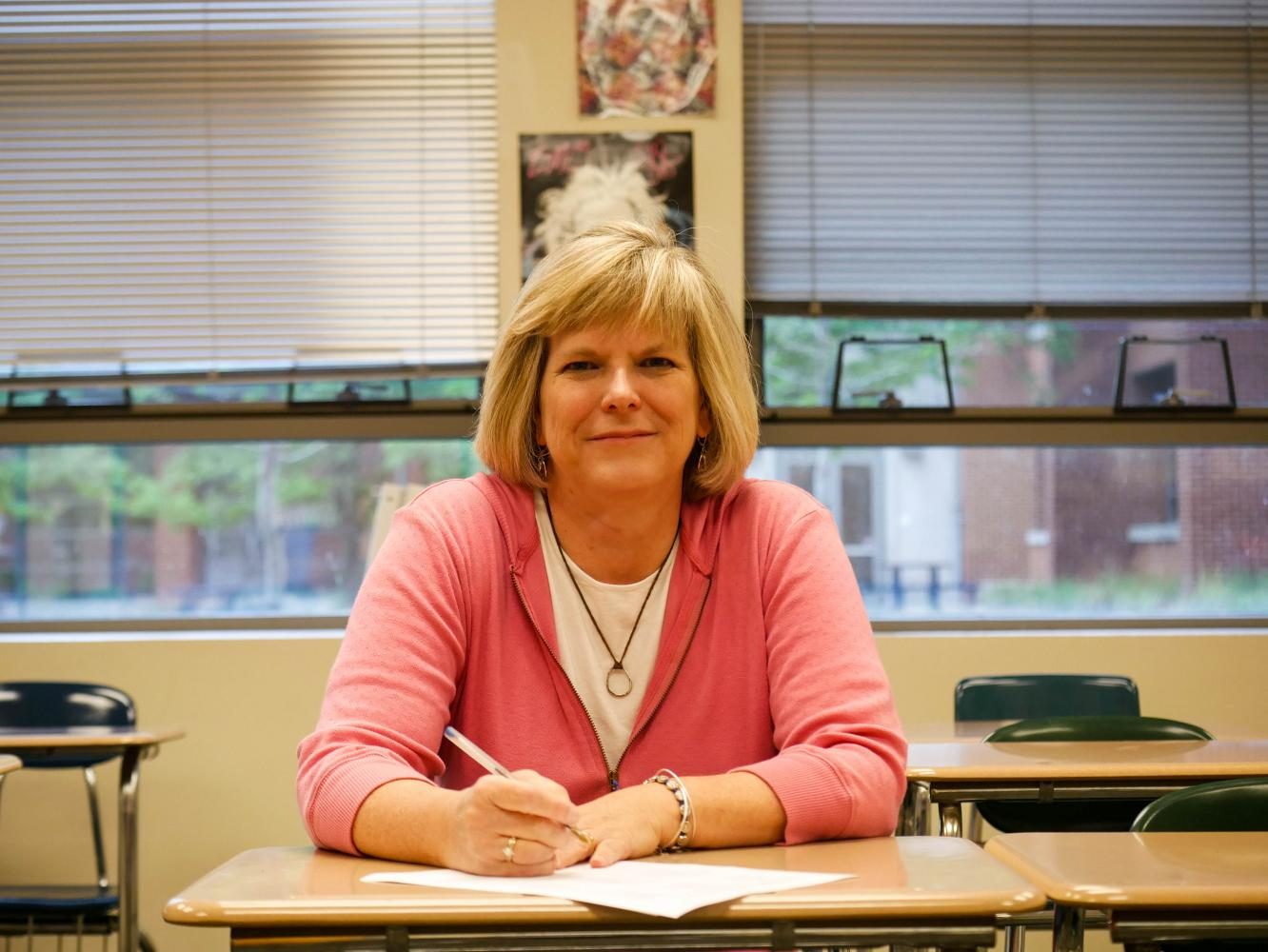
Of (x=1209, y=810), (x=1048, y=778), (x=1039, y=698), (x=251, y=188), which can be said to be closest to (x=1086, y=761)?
(x=1048, y=778)

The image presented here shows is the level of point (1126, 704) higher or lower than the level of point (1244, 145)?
lower

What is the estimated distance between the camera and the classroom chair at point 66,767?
3027mm

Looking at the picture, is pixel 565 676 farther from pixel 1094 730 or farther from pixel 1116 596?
pixel 1116 596

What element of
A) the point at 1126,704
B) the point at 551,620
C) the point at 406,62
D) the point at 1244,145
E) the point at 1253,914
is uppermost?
the point at 406,62

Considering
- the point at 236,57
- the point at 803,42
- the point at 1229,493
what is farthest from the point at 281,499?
the point at 1229,493

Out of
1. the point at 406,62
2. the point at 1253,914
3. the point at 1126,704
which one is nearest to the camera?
the point at 1253,914

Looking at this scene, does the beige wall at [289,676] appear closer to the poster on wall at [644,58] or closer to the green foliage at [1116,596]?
the poster on wall at [644,58]

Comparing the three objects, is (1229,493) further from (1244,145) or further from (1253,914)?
(1253,914)

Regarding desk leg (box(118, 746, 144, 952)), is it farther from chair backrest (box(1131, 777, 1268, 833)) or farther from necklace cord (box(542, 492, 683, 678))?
chair backrest (box(1131, 777, 1268, 833))

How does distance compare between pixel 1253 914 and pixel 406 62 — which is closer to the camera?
pixel 1253 914

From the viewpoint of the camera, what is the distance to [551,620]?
5.02 ft

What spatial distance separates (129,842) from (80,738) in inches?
11.4

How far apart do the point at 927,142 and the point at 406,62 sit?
1688mm

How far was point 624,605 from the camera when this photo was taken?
5.14 ft
